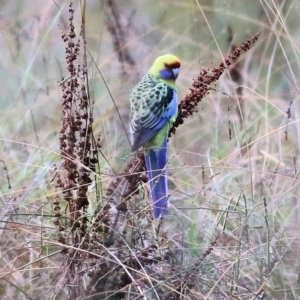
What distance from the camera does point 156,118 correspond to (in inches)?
57.9

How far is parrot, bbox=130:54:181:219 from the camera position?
141cm

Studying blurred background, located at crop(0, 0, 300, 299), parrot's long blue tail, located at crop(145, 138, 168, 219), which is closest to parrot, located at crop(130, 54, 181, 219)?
parrot's long blue tail, located at crop(145, 138, 168, 219)

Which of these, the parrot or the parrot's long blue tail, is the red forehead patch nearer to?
the parrot

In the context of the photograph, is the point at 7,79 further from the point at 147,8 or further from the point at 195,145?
the point at 195,145

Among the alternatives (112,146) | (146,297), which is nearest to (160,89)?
(112,146)

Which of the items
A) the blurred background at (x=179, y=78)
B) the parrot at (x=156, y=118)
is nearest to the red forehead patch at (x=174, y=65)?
Result: the parrot at (x=156, y=118)

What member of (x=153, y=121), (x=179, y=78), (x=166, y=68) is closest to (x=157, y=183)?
(x=153, y=121)

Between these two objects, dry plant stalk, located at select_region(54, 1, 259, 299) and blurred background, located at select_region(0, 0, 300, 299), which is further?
blurred background, located at select_region(0, 0, 300, 299)

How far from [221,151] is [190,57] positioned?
0.93 ft

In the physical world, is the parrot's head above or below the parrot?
above

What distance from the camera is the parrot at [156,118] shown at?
4.63 ft

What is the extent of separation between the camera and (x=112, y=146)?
66.9 inches

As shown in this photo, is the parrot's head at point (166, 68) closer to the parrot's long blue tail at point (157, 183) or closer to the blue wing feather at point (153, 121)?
the blue wing feather at point (153, 121)

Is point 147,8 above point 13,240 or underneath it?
above
